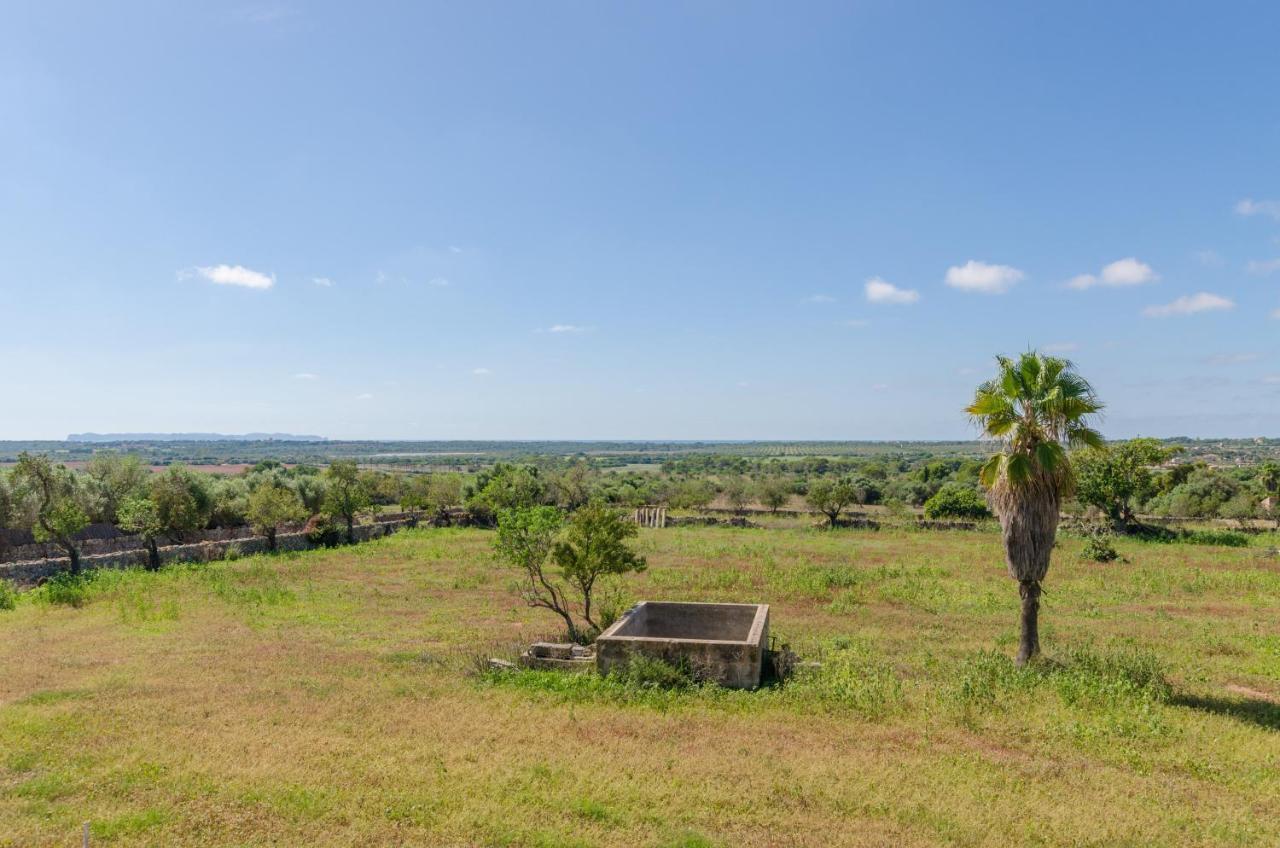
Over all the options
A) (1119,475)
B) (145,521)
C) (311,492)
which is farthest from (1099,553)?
(311,492)

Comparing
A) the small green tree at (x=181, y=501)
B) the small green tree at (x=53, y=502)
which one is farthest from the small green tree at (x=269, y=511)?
the small green tree at (x=53, y=502)

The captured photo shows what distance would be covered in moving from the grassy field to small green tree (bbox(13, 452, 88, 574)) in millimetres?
3909

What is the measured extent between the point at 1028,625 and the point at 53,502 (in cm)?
3457

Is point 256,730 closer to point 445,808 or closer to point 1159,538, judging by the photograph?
point 445,808

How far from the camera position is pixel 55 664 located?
14055mm

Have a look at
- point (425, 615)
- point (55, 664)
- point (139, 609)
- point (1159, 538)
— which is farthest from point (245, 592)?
point (1159, 538)

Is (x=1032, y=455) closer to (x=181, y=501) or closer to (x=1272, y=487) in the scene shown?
(x=181, y=501)

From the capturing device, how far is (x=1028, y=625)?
45.4ft

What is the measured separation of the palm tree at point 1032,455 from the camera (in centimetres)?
1316

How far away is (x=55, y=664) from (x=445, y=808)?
11.1 m

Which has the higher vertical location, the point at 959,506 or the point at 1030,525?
the point at 1030,525

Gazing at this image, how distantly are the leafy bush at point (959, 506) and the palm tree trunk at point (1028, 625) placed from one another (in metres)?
33.2

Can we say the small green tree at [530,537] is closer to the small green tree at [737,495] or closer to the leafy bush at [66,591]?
the leafy bush at [66,591]

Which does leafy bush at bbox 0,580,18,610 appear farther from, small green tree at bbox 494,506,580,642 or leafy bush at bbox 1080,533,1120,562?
leafy bush at bbox 1080,533,1120,562
